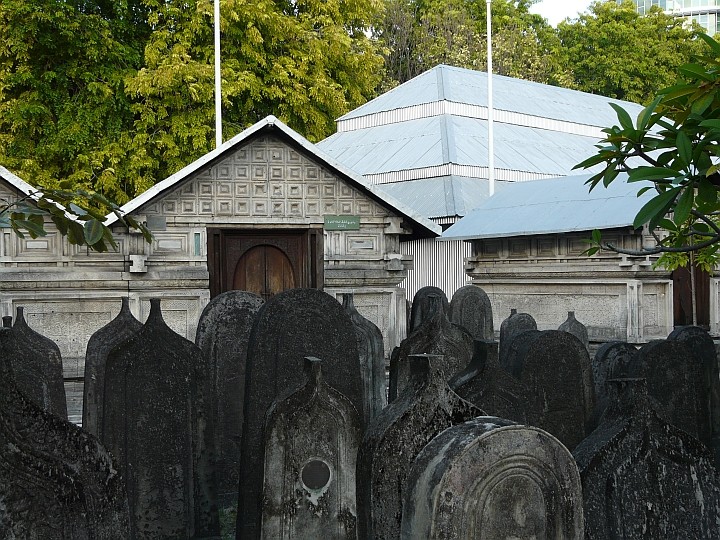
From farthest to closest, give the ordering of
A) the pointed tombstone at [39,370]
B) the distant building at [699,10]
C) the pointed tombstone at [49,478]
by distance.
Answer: the distant building at [699,10] → the pointed tombstone at [39,370] → the pointed tombstone at [49,478]

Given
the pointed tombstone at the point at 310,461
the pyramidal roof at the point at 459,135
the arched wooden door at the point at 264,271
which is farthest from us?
the pyramidal roof at the point at 459,135

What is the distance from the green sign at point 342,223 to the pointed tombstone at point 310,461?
11.5 m

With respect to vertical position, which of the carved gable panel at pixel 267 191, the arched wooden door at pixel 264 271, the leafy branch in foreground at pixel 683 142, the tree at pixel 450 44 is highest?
the tree at pixel 450 44

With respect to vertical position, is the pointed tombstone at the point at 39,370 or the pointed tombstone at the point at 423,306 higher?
the pointed tombstone at the point at 423,306

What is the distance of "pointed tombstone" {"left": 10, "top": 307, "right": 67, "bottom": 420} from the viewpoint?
8656 millimetres

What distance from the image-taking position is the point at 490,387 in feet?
23.0

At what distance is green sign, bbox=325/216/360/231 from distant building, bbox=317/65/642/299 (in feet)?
22.4

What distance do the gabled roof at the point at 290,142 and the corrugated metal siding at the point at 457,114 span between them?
1074 cm

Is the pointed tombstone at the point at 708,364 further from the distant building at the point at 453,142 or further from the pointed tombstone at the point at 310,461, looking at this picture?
the distant building at the point at 453,142

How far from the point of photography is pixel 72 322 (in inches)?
639

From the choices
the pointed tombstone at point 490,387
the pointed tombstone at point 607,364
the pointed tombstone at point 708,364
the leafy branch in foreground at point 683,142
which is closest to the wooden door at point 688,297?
the pointed tombstone at point 607,364

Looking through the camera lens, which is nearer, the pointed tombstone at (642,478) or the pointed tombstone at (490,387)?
the pointed tombstone at (642,478)

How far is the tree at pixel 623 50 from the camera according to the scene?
42.8 m

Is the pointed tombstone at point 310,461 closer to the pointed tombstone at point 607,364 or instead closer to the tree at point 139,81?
the pointed tombstone at point 607,364
